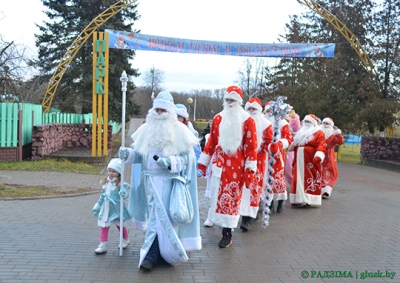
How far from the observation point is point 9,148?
40.5ft

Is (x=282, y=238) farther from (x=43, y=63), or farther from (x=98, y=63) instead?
(x=43, y=63)

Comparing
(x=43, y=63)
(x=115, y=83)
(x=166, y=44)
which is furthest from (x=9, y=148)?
(x=43, y=63)

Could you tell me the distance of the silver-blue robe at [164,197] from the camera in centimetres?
473

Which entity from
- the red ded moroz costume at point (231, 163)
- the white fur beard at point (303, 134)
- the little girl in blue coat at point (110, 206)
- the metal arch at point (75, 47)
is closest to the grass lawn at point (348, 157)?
the white fur beard at point (303, 134)

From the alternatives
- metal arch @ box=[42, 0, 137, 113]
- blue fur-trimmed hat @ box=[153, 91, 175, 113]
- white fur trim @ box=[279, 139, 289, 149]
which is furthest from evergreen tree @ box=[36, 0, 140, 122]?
blue fur-trimmed hat @ box=[153, 91, 175, 113]

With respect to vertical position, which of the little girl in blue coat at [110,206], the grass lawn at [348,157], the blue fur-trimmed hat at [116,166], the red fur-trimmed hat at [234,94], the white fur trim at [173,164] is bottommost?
the grass lawn at [348,157]

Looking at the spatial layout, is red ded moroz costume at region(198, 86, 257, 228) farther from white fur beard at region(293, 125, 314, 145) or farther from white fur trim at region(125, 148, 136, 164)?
white fur beard at region(293, 125, 314, 145)

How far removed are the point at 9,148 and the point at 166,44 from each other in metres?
6.31

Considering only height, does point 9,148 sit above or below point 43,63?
below

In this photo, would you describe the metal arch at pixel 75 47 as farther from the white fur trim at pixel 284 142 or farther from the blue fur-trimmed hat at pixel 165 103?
the blue fur-trimmed hat at pixel 165 103

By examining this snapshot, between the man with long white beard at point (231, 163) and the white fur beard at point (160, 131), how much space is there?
1.21 metres

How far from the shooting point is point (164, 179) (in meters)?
4.86

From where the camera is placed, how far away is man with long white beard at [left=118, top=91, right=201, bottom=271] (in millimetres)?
4723

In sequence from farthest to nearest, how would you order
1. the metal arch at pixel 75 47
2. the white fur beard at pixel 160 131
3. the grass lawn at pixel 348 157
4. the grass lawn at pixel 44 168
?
1. the grass lawn at pixel 348 157
2. the metal arch at pixel 75 47
3. the grass lawn at pixel 44 168
4. the white fur beard at pixel 160 131
